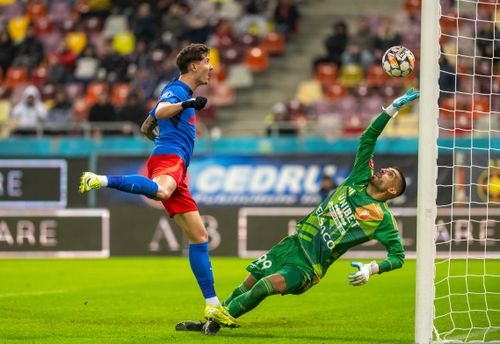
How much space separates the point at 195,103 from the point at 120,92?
13782 millimetres

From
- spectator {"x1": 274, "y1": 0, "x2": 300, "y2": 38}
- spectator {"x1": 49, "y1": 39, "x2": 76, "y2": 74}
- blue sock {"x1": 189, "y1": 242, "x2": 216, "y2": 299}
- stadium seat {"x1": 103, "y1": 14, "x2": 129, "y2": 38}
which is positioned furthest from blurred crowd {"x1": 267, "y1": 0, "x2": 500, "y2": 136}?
blue sock {"x1": 189, "y1": 242, "x2": 216, "y2": 299}

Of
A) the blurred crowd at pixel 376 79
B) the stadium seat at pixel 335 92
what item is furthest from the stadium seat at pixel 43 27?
the stadium seat at pixel 335 92

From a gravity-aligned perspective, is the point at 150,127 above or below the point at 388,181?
above

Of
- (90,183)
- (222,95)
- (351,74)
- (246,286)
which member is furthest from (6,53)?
(246,286)

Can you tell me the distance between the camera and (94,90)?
21.9 metres

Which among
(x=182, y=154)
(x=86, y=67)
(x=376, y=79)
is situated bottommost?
(x=182, y=154)

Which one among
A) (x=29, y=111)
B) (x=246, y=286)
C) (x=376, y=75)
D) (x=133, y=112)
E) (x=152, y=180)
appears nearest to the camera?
(x=152, y=180)

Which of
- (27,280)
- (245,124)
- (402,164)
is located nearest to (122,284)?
(27,280)

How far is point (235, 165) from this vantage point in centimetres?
1802

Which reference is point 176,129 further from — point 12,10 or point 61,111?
point 12,10

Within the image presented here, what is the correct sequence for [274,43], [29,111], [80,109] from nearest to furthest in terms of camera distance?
[29,111] → [80,109] → [274,43]

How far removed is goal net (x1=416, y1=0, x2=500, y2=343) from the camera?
10781 mm

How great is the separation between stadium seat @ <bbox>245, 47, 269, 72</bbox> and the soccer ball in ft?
46.9

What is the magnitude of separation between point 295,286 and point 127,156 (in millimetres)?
10430
